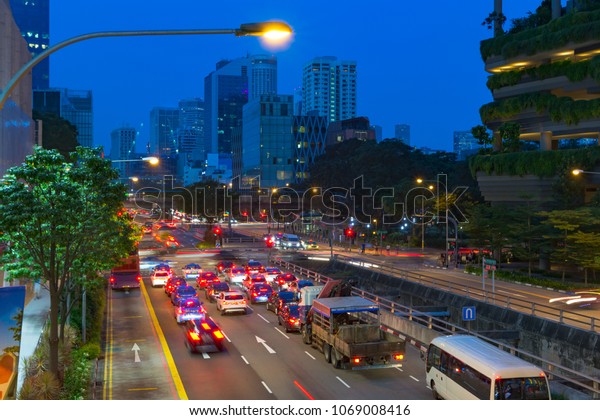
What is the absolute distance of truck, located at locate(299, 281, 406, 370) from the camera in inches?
1014

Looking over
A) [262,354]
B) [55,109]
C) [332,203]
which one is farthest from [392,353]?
[55,109]

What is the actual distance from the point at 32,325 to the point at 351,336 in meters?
15.9

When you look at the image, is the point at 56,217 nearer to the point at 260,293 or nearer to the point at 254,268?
the point at 260,293

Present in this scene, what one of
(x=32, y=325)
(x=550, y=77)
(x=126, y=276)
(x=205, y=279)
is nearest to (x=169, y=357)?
(x=32, y=325)

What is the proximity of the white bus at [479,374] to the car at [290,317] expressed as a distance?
13.3 m

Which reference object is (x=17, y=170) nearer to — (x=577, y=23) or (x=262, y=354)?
(x=262, y=354)

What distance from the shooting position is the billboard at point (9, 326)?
15883 mm

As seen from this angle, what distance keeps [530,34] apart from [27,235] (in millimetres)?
63729

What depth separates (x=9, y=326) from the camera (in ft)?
52.7

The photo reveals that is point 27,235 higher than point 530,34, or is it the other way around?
point 530,34

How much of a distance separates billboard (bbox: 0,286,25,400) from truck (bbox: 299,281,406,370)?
12948mm

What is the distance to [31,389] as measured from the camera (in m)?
19.5

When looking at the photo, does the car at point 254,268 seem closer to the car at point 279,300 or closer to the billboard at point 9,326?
the car at point 279,300

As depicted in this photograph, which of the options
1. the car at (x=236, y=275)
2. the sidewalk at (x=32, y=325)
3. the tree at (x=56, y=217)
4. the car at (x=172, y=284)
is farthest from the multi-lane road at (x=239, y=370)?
the car at (x=236, y=275)
